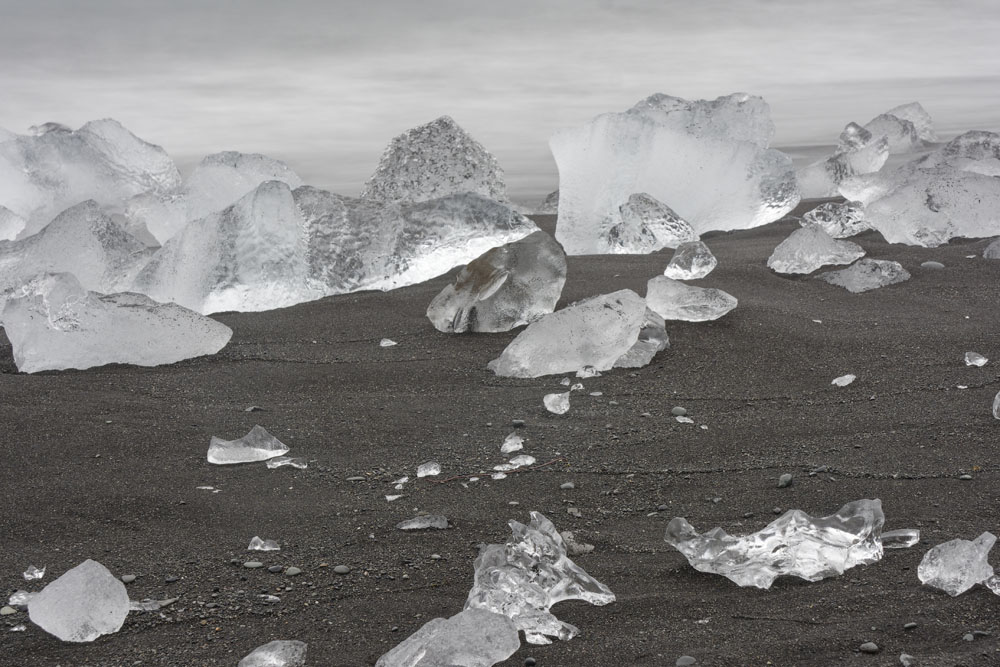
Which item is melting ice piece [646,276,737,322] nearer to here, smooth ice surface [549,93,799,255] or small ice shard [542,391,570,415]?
small ice shard [542,391,570,415]

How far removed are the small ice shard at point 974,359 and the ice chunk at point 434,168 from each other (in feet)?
8.54

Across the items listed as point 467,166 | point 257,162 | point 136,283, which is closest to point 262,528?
point 136,283

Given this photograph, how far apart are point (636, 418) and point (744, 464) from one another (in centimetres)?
43

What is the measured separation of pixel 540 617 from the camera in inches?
74.2

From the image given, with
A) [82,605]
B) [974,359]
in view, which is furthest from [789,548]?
[974,359]

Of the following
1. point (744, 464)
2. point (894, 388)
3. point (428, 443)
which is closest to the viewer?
point (744, 464)

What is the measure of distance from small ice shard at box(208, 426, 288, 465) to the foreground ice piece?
0.88 meters

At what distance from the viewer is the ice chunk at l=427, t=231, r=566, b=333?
3850 millimetres

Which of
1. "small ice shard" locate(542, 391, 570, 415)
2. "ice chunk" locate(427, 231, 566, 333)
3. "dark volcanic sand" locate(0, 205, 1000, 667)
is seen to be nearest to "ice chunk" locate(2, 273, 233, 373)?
"dark volcanic sand" locate(0, 205, 1000, 667)

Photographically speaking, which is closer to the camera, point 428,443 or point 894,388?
point 428,443

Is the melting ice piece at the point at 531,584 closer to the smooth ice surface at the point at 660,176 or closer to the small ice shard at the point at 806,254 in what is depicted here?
the small ice shard at the point at 806,254

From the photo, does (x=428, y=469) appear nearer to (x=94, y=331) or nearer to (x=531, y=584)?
(x=531, y=584)

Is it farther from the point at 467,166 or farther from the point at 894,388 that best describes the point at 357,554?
the point at 467,166

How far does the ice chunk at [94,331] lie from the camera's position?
3703mm
